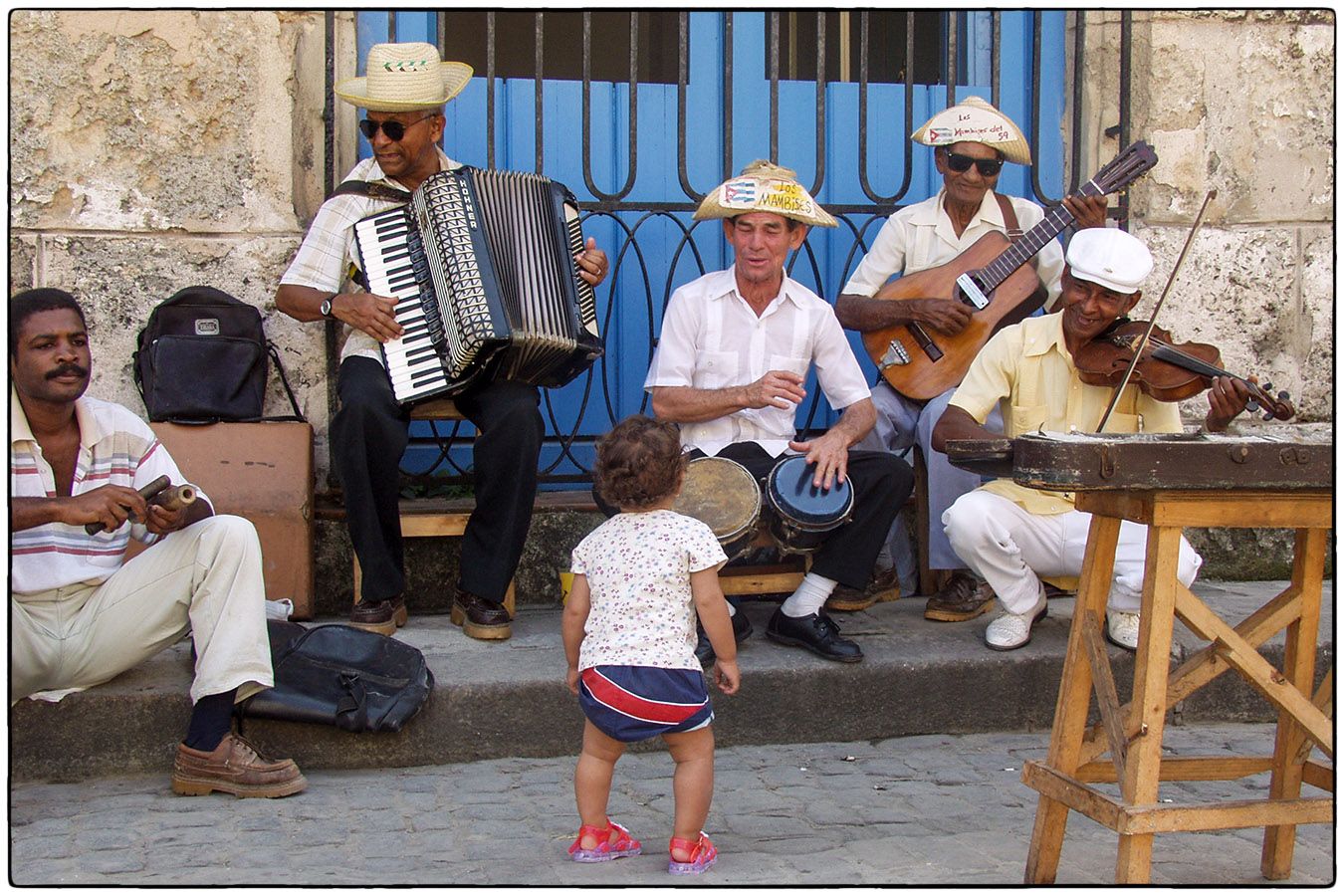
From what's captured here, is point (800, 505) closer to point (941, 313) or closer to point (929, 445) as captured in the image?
point (929, 445)

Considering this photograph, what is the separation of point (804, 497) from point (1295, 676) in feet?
4.86

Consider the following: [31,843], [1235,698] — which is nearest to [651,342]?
[1235,698]

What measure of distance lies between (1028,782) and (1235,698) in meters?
1.54

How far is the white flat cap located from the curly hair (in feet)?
4.93

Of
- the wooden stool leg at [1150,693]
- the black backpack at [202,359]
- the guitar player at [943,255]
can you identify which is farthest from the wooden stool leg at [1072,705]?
the black backpack at [202,359]

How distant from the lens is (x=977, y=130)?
4.95 meters

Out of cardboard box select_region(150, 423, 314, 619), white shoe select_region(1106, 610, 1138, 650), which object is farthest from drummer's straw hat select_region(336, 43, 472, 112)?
white shoe select_region(1106, 610, 1138, 650)

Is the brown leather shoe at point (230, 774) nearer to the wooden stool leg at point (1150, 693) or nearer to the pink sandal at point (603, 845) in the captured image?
the pink sandal at point (603, 845)

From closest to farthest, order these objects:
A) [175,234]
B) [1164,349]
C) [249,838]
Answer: [249,838]
[1164,349]
[175,234]

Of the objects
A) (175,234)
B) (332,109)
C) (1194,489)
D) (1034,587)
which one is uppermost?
(332,109)

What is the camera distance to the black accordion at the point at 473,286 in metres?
4.24

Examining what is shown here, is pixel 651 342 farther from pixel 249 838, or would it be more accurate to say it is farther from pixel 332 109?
pixel 249 838

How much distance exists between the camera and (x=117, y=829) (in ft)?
11.1

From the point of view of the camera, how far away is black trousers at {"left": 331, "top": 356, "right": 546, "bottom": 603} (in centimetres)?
425
